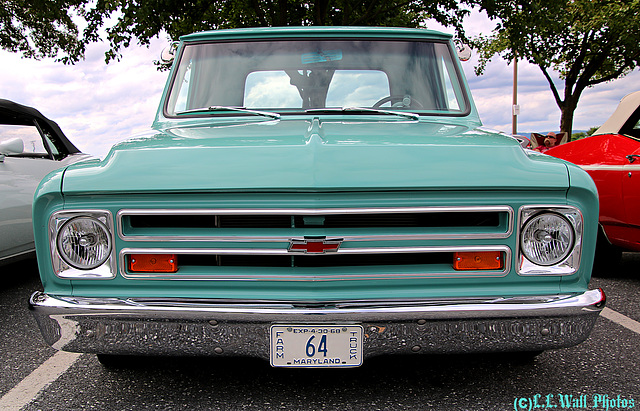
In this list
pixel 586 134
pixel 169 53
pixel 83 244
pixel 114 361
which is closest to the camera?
pixel 83 244

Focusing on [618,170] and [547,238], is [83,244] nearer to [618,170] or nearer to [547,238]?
[547,238]

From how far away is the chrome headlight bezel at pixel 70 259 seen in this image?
7.18ft

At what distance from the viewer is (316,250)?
2.12 m

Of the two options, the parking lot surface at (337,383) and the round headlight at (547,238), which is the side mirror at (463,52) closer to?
the round headlight at (547,238)

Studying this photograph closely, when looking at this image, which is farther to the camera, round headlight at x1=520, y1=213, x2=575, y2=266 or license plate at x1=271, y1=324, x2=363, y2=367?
round headlight at x1=520, y1=213, x2=575, y2=266

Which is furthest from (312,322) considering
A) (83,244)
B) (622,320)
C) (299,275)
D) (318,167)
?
(622,320)

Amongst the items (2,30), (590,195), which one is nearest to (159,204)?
(590,195)

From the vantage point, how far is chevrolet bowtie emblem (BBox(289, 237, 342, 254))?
212 centimetres

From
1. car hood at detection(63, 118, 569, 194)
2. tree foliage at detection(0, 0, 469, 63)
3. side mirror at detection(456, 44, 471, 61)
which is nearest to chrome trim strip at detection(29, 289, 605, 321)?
car hood at detection(63, 118, 569, 194)

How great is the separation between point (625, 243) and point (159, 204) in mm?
3847

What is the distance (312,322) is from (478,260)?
2.33 ft

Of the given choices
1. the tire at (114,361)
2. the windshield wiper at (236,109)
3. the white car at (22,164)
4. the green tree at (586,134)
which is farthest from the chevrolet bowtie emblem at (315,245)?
the green tree at (586,134)

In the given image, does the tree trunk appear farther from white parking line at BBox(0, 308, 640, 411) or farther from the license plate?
the license plate

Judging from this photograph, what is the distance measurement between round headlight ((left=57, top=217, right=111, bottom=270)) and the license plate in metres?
0.75
